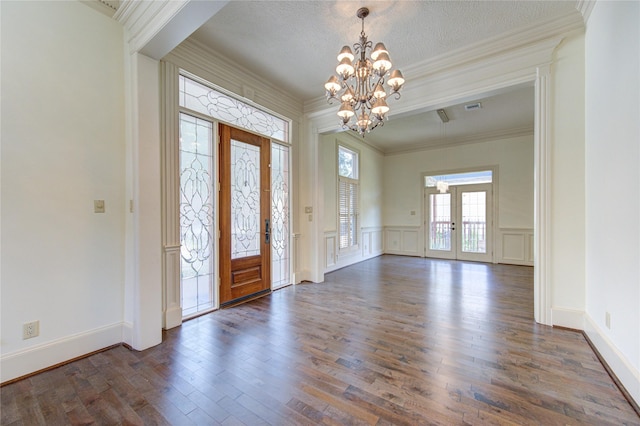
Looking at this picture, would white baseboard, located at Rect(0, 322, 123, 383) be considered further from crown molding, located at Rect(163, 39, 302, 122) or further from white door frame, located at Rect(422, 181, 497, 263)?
white door frame, located at Rect(422, 181, 497, 263)

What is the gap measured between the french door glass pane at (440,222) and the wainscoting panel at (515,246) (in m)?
1.19

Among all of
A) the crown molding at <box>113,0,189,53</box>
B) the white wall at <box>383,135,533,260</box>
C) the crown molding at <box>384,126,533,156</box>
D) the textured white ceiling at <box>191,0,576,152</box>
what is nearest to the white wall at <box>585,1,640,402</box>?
the textured white ceiling at <box>191,0,576,152</box>

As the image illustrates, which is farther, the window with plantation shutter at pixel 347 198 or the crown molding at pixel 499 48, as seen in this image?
the window with plantation shutter at pixel 347 198

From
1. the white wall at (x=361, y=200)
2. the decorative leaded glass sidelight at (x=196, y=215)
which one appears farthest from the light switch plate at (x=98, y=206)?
the white wall at (x=361, y=200)

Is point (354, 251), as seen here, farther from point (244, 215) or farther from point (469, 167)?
point (469, 167)

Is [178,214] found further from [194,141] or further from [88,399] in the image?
[88,399]

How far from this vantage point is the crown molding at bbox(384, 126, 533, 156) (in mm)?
6355

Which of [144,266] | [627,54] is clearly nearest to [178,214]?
[144,266]

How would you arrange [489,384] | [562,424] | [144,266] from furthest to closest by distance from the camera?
1. [144,266]
2. [489,384]
3. [562,424]

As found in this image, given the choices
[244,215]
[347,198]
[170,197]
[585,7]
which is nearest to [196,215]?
[170,197]

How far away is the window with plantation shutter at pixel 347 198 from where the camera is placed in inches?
251

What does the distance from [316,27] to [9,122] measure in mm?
2815

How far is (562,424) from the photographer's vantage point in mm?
1601

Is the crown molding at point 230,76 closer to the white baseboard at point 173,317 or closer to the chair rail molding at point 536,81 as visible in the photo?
the chair rail molding at point 536,81
